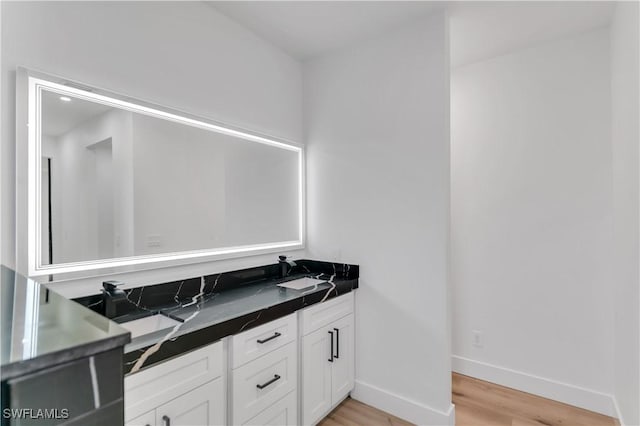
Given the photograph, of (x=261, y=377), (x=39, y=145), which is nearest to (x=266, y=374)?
(x=261, y=377)

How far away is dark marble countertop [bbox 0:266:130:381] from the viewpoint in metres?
0.44

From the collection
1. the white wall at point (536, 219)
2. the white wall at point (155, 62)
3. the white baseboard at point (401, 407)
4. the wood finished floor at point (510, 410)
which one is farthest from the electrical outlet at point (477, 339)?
the white wall at point (155, 62)

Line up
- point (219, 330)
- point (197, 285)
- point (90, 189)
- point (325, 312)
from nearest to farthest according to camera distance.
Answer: point (219, 330), point (90, 189), point (197, 285), point (325, 312)

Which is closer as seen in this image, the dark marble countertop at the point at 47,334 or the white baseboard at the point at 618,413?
the dark marble countertop at the point at 47,334

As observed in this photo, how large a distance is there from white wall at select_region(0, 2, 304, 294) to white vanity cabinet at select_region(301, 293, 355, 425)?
0.66m

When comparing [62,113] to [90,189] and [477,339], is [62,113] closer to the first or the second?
[90,189]

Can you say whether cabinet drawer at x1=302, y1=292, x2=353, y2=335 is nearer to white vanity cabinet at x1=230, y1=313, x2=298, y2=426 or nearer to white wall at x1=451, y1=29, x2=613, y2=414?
white vanity cabinet at x1=230, y1=313, x2=298, y2=426

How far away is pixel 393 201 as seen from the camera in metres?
2.26

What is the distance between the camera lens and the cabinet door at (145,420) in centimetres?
113

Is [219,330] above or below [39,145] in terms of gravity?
below

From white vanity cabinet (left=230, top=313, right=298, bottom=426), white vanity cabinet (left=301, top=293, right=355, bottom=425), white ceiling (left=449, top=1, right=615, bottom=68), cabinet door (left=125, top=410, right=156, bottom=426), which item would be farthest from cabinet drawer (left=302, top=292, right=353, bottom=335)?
white ceiling (left=449, top=1, right=615, bottom=68)

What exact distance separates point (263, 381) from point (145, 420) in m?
0.61

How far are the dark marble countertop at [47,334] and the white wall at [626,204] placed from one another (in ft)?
7.30

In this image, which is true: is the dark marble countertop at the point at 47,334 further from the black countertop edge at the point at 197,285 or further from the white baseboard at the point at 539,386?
the white baseboard at the point at 539,386
